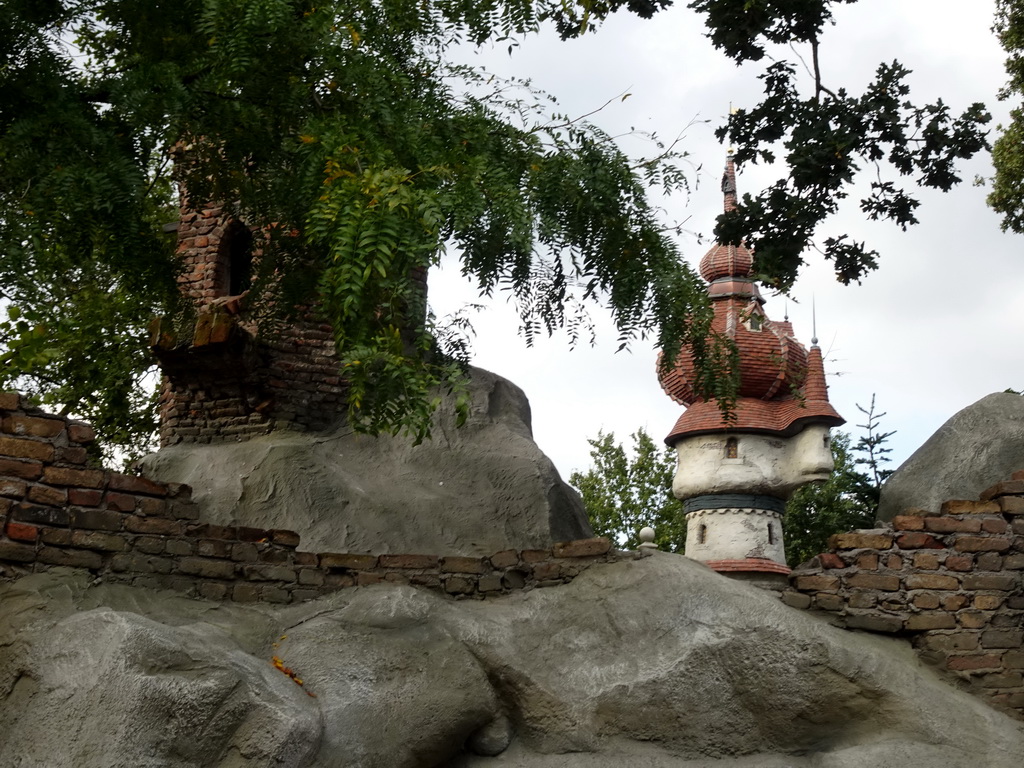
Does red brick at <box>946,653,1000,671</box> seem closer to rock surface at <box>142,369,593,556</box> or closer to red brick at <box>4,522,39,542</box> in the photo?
rock surface at <box>142,369,593,556</box>

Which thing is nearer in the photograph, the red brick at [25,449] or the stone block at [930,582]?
the red brick at [25,449]

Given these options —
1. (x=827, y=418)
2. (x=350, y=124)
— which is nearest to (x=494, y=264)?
(x=350, y=124)

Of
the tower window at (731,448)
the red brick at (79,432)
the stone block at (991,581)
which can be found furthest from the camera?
the tower window at (731,448)

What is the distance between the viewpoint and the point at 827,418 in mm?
18094

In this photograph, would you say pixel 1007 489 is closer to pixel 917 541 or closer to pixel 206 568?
pixel 917 541

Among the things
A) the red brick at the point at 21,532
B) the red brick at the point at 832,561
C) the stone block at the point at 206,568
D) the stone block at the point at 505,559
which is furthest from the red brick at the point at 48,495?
the red brick at the point at 832,561

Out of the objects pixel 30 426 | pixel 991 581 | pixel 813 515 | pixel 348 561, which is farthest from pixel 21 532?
pixel 813 515

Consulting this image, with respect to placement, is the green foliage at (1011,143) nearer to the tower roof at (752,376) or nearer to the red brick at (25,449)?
the tower roof at (752,376)

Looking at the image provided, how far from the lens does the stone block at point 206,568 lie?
6711 millimetres

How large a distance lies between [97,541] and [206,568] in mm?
651

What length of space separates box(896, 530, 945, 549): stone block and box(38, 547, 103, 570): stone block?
446 cm

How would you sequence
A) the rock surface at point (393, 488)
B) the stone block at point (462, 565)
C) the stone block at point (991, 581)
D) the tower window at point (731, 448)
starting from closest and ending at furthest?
the stone block at point (991, 581) < the stone block at point (462, 565) < the rock surface at point (393, 488) < the tower window at point (731, 448)

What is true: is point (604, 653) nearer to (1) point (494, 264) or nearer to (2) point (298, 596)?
(2) point (298, 596)

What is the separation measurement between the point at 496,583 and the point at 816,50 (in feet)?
15.5
